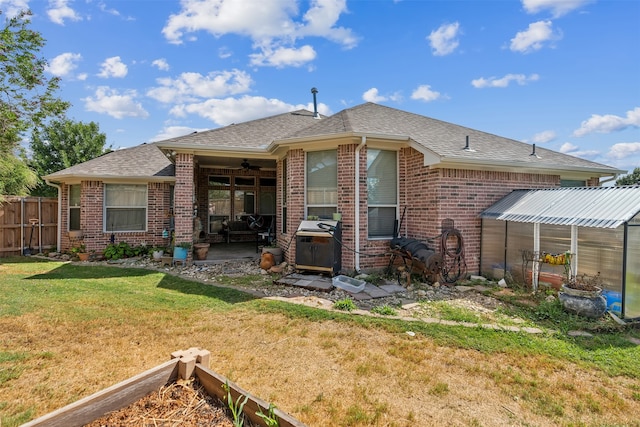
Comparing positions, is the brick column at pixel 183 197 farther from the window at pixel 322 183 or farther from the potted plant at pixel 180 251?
the window at pixel 322 183

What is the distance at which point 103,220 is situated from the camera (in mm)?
9680

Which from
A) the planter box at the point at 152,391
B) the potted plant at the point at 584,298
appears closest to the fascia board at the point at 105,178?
the planter box at the point at 152,391

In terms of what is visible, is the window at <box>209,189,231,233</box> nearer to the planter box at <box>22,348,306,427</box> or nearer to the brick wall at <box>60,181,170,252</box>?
the brick wall at <box>60,181,170,252</box>

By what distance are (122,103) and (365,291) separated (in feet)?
115

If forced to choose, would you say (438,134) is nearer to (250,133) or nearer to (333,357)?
(250,133)

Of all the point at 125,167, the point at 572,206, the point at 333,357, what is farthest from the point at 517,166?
the point at 125,167

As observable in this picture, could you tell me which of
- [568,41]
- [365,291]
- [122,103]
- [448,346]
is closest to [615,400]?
[448,346]

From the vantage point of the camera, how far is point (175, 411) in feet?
5.75

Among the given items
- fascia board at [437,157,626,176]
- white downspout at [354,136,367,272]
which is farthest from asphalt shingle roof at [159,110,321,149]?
fascia board at [437,157,626,176]

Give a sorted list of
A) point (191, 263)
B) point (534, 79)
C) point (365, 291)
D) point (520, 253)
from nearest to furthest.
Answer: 1. point (365, 291)
2. point (520, 253)
3. point (191, 263)
4. point (534, 79)

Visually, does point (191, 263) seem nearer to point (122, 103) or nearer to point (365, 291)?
point (365, 291)

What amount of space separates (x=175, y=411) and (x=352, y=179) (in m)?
5.78

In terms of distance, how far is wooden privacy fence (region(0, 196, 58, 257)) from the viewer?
10.0 meters

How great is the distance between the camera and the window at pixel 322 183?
731 centimetres
